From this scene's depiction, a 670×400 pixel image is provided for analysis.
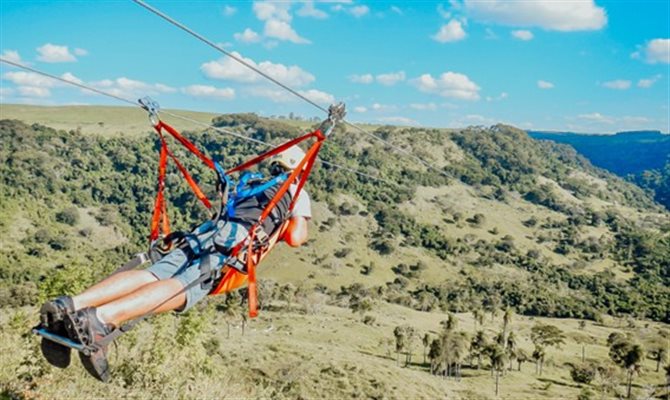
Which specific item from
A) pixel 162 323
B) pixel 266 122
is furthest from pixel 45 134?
pixel 162 323

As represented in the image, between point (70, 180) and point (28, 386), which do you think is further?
point (70, 180)

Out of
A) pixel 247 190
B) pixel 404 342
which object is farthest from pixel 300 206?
pixel 404 342

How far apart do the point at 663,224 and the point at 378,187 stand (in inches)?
3434

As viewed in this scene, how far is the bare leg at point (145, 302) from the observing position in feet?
16.1

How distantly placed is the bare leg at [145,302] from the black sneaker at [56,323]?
28 centimetres

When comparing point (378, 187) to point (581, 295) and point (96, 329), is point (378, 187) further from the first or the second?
point (96, 329)

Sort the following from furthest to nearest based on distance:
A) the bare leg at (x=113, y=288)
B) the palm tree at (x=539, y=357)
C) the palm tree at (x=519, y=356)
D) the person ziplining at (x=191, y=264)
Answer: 1. the palm tree at (x=519, y=356)
2. the palm tree at (x=539, y=357)
3. the bare leg at (x=113, y=288)
4. the person ziplining at (x=191, y=264)

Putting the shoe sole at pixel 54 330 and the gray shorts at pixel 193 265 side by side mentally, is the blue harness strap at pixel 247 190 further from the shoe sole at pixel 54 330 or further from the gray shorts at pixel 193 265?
the shoe sole at pixel 54 330

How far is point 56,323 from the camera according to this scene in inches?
189

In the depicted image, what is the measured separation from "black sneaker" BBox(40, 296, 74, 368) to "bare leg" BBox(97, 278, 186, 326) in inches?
10.8

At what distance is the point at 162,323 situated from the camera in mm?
20438

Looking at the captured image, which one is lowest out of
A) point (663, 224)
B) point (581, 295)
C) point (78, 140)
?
point (581, 295)

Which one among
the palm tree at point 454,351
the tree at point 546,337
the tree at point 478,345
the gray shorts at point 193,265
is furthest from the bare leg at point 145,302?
the tree at point 546,337

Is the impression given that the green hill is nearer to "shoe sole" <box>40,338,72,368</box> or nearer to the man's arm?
the man's arm
